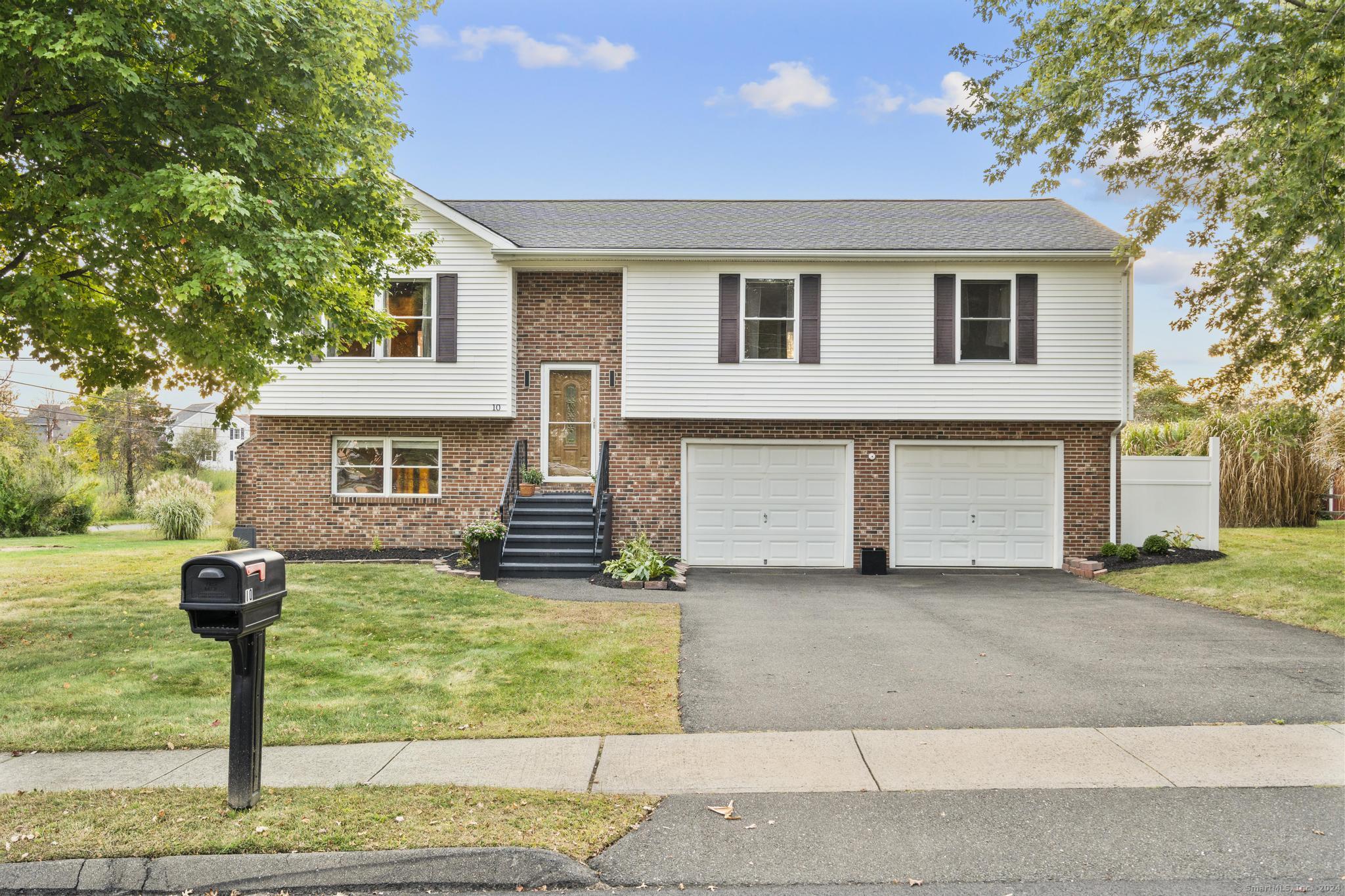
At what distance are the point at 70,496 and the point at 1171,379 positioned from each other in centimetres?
4528

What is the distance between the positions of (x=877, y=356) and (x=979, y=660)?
806cm

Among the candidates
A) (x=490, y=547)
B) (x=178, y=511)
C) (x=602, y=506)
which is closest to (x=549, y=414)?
(x=602, y=506)

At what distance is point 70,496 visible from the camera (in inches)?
872

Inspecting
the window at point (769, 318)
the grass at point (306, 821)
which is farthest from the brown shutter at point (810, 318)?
the grass at point (306, 821)

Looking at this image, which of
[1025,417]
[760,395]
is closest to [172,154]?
[760,395]

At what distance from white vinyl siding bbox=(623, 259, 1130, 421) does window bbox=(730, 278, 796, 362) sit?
0.92 feet

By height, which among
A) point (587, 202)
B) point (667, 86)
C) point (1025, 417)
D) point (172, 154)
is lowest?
point (1025, 417)

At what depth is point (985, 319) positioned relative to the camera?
588 inches

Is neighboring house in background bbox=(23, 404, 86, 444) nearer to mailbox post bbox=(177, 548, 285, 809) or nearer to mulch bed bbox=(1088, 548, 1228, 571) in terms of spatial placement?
mailbox post bbox=(177, 548, 285, 809)

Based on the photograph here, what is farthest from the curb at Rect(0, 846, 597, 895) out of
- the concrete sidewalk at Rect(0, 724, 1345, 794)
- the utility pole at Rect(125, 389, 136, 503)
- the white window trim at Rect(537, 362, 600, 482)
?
the utility pole at Rect(125, 389, 136, 503)

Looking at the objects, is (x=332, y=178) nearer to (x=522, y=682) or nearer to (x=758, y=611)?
(x=522, y=682)

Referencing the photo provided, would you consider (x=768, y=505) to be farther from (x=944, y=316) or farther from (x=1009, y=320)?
(x=1009, y=320)

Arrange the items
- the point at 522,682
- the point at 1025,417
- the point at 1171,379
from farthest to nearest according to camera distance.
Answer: the point at 1171,379
the point at 1025,417
the point at 522,682

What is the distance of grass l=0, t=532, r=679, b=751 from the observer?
558 cm
